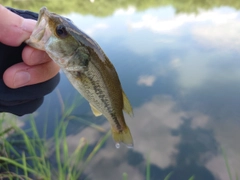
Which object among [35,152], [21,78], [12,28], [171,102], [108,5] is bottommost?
[108,5]

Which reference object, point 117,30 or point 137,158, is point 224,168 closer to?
point 137,158

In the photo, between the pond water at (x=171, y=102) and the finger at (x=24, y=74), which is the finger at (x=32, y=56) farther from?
the pond water at (x=171, y=102)

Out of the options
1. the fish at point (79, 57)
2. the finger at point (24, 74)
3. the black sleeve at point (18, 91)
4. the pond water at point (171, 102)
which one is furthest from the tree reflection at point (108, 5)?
the fish at point (79, 57)

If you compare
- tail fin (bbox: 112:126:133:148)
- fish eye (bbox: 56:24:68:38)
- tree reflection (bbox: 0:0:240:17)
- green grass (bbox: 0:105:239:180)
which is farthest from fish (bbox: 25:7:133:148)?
tree reflection (bbox: 0:0:240:17)

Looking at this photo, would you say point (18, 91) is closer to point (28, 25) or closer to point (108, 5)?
point (28, 25)

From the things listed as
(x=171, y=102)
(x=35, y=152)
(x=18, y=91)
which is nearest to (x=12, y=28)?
(x=18, y=91)

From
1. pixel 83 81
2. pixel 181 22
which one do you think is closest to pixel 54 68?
pixel 83 81
